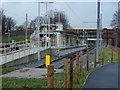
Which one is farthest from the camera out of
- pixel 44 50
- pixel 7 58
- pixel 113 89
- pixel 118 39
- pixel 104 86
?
pixel 118 39

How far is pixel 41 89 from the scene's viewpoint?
10.8 m

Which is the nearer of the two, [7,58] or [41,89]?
[41,89]

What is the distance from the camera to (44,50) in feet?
141

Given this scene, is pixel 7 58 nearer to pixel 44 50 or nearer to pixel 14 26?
pixel 44 50

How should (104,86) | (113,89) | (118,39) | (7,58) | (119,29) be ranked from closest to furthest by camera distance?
(113,89) → (104,86) → (7,58) → (119,29) → (118,39)

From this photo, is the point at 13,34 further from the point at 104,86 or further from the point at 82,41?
the point at 104,86

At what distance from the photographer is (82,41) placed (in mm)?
134500

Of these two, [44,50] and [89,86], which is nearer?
[89,86]

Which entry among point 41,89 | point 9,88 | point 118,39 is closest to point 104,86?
point 41,89

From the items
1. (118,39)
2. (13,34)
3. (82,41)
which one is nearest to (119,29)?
(118,39)

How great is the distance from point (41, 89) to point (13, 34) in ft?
324

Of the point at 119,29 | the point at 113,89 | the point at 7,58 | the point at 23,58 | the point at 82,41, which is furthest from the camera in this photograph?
the point at 82,41

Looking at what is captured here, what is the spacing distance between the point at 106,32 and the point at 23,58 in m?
108

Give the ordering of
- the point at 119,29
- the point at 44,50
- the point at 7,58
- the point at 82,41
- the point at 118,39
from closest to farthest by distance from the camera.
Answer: the point at 7,58 < the point at 44,50 < the point at 119,29 < the point at 118,39 < the point at 82,41
